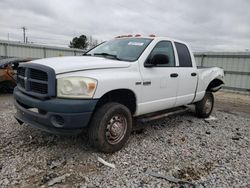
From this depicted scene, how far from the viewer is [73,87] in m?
3.28

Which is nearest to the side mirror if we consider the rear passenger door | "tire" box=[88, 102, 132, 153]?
the rear passenger door

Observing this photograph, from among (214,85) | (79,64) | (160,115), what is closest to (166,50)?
(160,115)

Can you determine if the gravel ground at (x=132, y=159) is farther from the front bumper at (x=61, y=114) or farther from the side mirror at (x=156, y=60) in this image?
the side mirror at (x=156, y=60)

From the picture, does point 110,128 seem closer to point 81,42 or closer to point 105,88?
point 105,88

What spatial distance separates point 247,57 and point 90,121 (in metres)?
11.5

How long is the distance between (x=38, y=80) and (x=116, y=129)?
142cm

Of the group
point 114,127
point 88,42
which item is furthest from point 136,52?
point 88,42

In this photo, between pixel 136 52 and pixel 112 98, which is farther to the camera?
pixel 136 52

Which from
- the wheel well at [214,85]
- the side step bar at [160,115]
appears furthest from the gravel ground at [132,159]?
the wheel well at [214,85]

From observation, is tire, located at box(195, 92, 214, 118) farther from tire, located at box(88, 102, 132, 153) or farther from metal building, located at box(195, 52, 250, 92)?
metal building, located at box(195, 52, 250, 92)

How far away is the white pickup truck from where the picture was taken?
3287 millimetres

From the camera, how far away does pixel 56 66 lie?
339 centimetres

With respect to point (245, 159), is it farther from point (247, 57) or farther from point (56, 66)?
point (247, 57)

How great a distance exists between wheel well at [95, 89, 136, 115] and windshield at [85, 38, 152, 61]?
0.63 m
